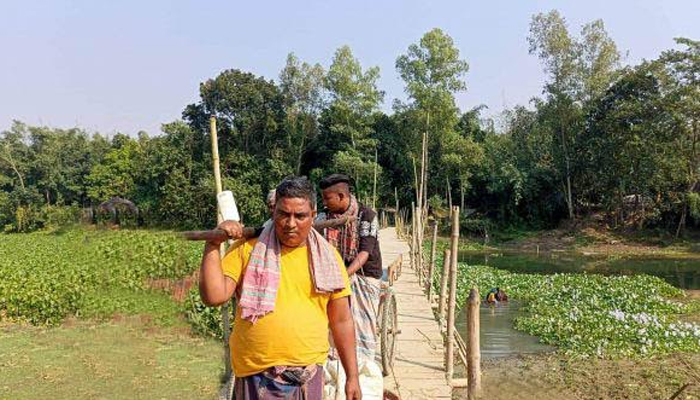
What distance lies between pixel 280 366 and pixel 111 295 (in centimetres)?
909

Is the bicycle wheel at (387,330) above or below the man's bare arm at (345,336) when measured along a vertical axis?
below

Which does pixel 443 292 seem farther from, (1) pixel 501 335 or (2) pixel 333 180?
(2) pixel 333 180

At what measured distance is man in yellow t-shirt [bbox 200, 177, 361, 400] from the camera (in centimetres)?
214

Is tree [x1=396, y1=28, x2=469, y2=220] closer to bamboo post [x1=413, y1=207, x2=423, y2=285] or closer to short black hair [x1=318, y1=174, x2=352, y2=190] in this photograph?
bamboo post [x1=413, y1=207, x2=423, y2=285]

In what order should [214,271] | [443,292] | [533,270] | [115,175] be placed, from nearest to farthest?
[214,271], [443,292], [533,270], [115,175]

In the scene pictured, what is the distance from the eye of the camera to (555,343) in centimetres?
956

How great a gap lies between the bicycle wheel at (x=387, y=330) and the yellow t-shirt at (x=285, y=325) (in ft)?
9.42

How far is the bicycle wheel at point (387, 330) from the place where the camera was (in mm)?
5123

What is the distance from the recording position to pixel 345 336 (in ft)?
8.06

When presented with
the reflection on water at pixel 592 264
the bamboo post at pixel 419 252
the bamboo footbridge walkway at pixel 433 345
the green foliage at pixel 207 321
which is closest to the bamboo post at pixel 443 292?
the bamboo footbridge walkway at pixel 433 345

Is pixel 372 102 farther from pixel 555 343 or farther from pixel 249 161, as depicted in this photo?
pixel 555 343

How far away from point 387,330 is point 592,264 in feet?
58.6

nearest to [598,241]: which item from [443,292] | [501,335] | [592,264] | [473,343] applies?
[592,264]

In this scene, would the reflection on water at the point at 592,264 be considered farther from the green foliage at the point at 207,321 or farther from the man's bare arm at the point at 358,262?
the man's bare arm at the point at 358,262
